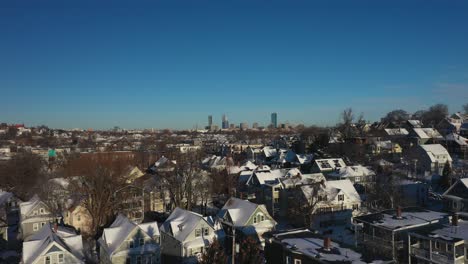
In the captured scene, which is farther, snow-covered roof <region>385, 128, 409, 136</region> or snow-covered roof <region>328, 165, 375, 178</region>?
snow-covered roof <region>385, 128, 409, 136</region>

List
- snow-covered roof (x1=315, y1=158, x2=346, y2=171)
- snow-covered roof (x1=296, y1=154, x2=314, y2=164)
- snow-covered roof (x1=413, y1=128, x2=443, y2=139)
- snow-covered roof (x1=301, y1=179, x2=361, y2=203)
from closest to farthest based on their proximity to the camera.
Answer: snow-covered roof (x1=301, y1=179, x2=361, y2=203), snow-covered roof (x1=315, y1=158, x2=346, y2=171), snow-covered roof (x1=296, y1=154, x2=314, y2=164), snow-covered roof (x1=413, y1=128, x2=443, y2=139)

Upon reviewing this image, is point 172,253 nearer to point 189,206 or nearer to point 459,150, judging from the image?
point 189,206

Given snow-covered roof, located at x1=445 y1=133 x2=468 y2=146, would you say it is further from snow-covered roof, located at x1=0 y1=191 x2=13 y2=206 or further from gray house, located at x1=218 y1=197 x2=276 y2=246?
snow-covered roof, located at x1=0 y1=191 x2=13 y2=206

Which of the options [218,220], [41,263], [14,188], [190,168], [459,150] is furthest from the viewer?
[459,150]

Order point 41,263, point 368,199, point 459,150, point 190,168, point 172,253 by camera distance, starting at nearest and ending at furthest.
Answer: point 41,263
point 172,253
point 368,199
point 190,168
point 459,150

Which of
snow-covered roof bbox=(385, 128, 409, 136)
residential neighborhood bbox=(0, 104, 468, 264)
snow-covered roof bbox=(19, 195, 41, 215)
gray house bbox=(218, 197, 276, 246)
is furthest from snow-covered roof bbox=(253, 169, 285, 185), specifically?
snow-covered roof bbox=(385, 128, 409, 136)

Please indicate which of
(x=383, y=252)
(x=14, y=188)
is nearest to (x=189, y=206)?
(x=383, y=252)

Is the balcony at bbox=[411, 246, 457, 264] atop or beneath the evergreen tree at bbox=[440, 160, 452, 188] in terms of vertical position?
beneath
